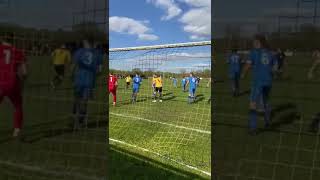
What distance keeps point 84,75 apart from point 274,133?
106 cm

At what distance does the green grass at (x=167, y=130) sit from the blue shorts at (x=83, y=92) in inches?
79.4

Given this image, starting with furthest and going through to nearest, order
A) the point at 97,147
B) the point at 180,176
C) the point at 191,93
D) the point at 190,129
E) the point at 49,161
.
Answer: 1. the point at 191,93
2. the point at 190,129
3. the point at 180,176
4. the point at 49,161
5. the point at 97,147

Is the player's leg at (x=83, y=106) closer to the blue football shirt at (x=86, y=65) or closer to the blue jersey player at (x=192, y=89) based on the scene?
the blue football shirt at (x=86, y=65)

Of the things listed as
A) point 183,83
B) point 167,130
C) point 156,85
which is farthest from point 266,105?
point 183,83

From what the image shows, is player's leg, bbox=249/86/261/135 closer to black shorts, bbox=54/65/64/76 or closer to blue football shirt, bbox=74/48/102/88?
blue football shirt, bbox=74/48/102/88

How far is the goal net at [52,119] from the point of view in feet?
8.36

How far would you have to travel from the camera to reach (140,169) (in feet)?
15.8

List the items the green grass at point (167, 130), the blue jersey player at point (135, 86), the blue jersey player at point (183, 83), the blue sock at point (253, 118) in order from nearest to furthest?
the blue sock at point (253, 118) → the green grass at point (167, 130) → the blue jersey player at point (135, 86) → the blue jersey player at point (183, 83)

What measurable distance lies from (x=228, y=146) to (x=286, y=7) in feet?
2.13

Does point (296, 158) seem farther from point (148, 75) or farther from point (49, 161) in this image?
point (148, 75)

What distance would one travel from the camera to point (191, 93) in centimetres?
1120

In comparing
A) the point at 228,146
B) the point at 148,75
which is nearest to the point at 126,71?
the point at 148,75

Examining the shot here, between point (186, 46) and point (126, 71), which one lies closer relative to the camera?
point (186, 46)

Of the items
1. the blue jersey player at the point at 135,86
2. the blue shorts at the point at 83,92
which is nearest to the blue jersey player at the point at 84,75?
the blue shorts at the point at 83,92
